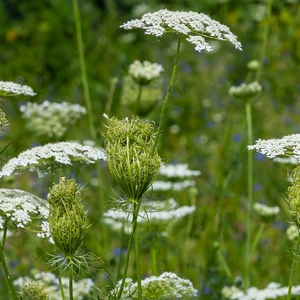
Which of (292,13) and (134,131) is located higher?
(292,13)

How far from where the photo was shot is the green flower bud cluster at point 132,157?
71.2 inches

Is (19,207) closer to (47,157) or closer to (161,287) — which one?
A: (47,157)

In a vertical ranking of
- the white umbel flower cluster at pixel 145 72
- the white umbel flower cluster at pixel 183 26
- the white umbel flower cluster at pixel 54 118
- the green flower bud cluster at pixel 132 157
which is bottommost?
the green flower bud cluster at pixel 132 157

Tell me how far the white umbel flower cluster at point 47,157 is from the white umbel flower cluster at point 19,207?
0.26 feet

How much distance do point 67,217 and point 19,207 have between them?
0.96 ft

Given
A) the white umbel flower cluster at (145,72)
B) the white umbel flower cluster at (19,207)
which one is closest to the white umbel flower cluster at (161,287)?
the white umbel flower cluster at (19,207)

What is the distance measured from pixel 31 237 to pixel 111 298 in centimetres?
261

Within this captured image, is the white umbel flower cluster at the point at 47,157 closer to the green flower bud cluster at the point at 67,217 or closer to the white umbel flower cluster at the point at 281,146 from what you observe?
the green flower bud cluster at the point at 67,217

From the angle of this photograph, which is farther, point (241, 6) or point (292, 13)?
point (241, 6)

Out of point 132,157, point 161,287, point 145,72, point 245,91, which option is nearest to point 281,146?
point 132,157

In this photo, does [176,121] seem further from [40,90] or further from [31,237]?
[31,237]

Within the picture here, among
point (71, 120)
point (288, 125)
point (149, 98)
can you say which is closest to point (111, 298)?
point (71, 120)

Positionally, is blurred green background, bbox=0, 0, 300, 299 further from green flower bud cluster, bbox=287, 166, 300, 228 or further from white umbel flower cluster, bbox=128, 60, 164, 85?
green flower bud cluster, bbox=287, 166, 300, 228

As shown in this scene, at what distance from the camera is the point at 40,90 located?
20.9 ft
